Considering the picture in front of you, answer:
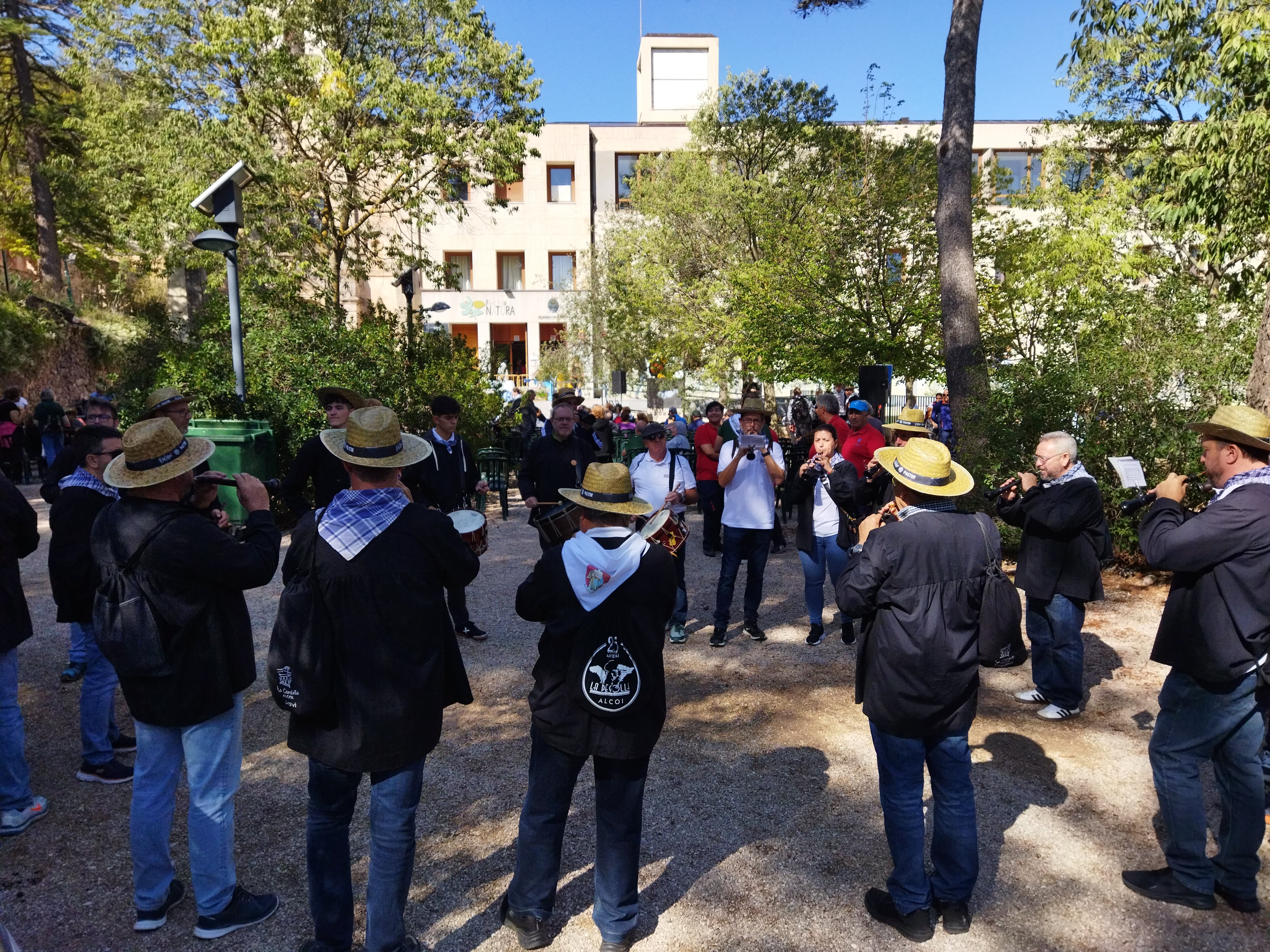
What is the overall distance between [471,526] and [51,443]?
51.4 ft

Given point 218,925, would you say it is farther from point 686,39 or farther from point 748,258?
point 686,39

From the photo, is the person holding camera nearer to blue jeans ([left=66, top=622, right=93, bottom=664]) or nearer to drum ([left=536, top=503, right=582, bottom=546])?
drum ([left=536, top=503, right=582, bottom=546])

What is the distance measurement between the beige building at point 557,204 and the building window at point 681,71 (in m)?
0.04

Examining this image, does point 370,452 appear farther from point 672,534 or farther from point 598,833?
point 672,534

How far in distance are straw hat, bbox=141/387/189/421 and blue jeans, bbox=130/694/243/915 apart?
117 inches

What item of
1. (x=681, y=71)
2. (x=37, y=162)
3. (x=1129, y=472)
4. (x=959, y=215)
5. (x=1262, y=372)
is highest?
(x=681, y=71)

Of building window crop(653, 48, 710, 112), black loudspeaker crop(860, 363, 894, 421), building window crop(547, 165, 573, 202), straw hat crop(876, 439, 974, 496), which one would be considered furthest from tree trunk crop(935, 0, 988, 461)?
building window crop(653, 48, 710, 112)

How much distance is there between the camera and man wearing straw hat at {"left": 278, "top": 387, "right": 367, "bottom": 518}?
561 cm

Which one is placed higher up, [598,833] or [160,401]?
[160,401]

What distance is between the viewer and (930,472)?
3117 millimetres

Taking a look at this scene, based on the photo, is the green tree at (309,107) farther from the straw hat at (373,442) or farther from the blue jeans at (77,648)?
the straw hat at (373,442)

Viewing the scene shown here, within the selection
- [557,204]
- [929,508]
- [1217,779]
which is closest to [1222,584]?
[1217,779]

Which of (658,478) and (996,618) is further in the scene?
(658,478)

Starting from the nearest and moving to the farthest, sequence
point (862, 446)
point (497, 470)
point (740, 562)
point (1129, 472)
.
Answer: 1. point (1129, 472)
2. point (740, 562)
3. point (862, 446)
4. point (497, 470)
